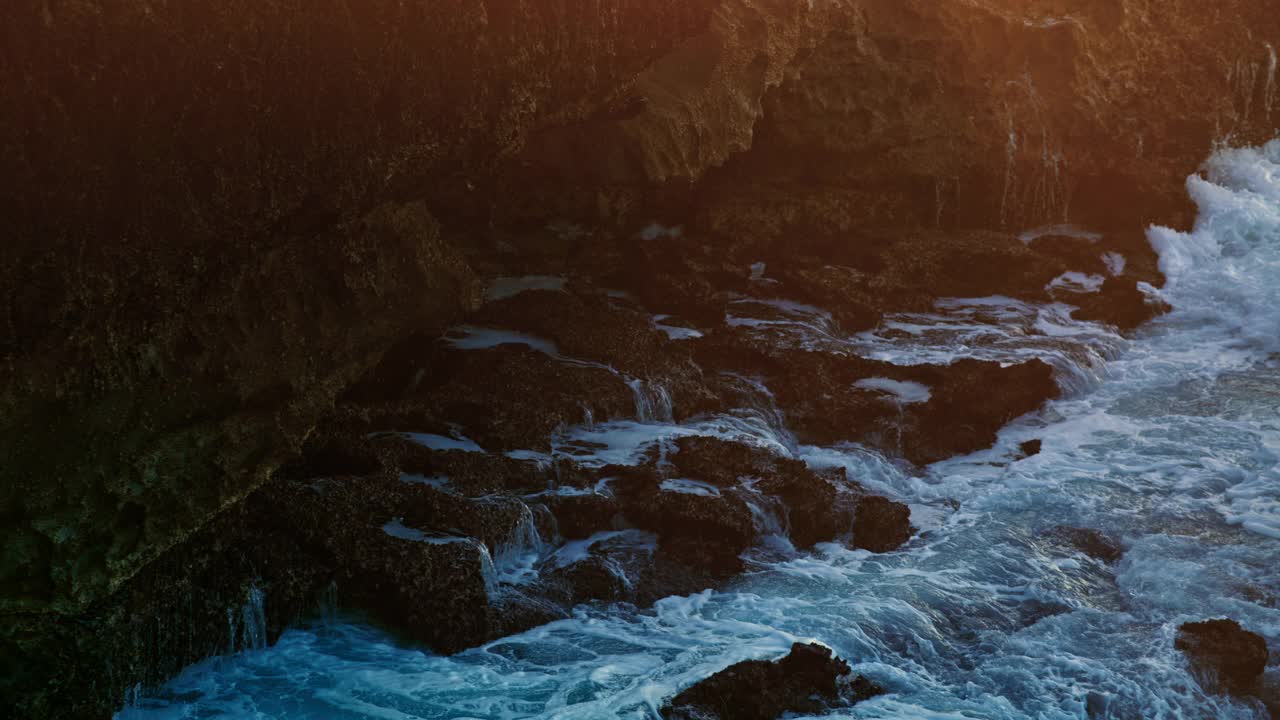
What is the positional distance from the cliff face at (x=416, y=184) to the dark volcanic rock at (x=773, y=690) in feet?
8.99

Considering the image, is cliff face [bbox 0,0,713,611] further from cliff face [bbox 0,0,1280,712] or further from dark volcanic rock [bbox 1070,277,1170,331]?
dark volcanic rock [bbox 1070,277,1170,331]

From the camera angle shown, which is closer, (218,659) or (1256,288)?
(218,659)

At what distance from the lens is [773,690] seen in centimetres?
A: 618

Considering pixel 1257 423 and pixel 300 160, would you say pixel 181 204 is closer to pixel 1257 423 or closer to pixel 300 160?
pixel 300 160

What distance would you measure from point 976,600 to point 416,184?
4.09 metres

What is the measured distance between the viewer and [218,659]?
6.73 m

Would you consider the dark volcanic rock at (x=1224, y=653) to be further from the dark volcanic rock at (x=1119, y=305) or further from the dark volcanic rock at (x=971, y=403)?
the dark volcanic rock at (x=1119, y=305)

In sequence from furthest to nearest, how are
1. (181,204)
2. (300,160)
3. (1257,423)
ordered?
(1257,423) < (300,160) < (181,204)

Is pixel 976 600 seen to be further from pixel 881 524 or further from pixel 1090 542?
pixel 1090 542

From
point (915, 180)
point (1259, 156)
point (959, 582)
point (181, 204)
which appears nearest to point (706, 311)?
point (915, 180)

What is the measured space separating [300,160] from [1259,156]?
11122 mm

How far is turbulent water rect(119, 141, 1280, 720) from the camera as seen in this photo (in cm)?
631

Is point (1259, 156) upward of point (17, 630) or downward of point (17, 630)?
upward

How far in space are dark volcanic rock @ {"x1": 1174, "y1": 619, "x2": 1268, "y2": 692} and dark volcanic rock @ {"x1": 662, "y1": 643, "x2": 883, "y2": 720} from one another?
157 cm
